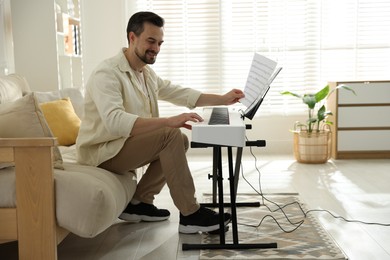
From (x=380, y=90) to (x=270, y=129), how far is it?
1200 mm

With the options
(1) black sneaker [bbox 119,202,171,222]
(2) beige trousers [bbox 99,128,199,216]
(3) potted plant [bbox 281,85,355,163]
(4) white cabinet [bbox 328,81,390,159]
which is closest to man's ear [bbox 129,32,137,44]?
(2) beige trousers [bbox 99,128,199,216]

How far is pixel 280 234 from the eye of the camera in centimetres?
288

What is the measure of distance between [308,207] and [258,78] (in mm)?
1108

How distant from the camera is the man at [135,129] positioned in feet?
8.76

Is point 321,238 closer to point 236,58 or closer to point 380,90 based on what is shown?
point 380,90

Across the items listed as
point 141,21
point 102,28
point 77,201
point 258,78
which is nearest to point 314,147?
point 102,28

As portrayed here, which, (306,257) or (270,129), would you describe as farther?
(270,129)

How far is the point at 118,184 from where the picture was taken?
2.64m

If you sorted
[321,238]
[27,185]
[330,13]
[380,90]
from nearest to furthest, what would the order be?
[27,185]
[321,238]
[380,90]
[330,13]

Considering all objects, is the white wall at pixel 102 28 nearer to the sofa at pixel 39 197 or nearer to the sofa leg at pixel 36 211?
the sofa at pixel 39 197

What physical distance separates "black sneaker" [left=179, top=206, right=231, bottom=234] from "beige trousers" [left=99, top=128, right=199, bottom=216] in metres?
0.04

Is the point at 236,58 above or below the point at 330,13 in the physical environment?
below

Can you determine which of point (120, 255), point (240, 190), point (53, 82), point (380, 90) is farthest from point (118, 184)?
point (380, 90)

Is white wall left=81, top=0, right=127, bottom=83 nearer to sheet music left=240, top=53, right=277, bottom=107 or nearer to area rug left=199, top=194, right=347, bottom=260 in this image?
area rug left=199, top=194, right=347, bottom=260
